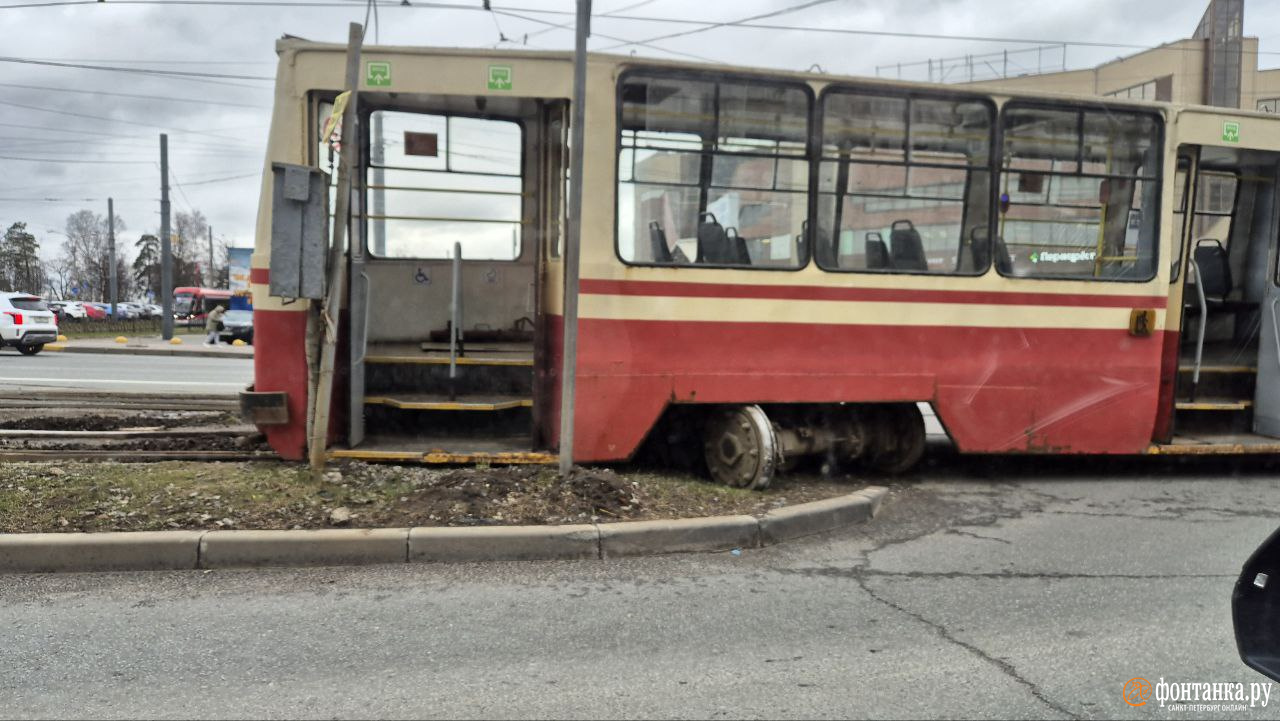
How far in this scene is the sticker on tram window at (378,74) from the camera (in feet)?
20.7

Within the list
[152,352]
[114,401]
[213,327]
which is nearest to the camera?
[114,401]

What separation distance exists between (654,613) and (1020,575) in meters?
2.19

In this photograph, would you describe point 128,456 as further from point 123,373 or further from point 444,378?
point 123,373

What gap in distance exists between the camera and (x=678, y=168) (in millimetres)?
6516

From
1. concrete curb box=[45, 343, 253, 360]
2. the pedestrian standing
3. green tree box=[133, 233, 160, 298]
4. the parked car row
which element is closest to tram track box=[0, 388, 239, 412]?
concrete curb box=[45, 343, 253, 360]

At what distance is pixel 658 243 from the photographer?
256 inches

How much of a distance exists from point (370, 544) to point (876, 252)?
14.0 feet

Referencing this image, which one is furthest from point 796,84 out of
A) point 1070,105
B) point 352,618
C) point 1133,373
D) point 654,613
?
point 352,618

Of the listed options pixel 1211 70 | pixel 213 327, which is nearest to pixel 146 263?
pixel 213 327

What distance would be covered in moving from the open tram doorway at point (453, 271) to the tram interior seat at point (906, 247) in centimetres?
258

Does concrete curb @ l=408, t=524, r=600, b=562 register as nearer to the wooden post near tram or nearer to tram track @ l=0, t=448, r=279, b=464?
the wooden post near tram

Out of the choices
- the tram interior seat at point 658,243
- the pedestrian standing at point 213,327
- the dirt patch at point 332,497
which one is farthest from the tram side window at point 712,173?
the pedestrian standing at point 213,327

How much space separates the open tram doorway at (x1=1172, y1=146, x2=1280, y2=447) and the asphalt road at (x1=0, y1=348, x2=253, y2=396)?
1139 cm

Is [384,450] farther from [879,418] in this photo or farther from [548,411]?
[879,418]
